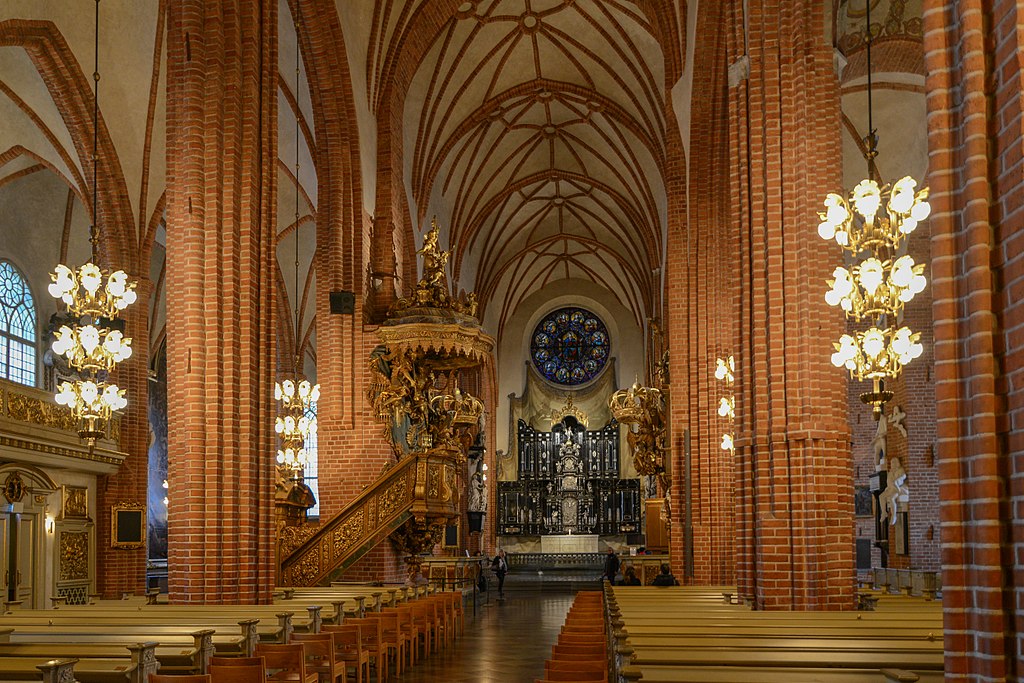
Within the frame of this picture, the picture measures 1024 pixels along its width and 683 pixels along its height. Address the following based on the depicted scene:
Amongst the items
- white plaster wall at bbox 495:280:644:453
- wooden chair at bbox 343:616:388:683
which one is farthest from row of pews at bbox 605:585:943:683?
white plaster wall at bbox 495:280:644:453

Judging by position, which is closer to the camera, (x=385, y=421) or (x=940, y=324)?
(x=940, y=324)

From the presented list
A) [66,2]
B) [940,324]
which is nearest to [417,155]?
[66,2]

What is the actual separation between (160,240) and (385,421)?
11.5m

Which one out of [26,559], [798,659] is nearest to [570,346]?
[26,559]

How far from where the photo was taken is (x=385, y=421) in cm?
1983

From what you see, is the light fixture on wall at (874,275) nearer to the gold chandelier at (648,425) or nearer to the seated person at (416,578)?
the seated person at (416,578)

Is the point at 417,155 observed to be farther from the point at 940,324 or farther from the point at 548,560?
the point at 940,324

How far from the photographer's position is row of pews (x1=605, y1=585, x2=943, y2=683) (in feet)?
18.7

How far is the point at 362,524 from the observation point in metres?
17.9

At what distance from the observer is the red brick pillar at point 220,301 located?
11945 millimetres

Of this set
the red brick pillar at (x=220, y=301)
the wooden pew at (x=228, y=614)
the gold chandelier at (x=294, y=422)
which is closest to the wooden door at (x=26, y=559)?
the gold chandelier at (x=294, y=422)

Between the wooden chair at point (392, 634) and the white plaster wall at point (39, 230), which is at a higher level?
the white plaster wall at point (39, 230)

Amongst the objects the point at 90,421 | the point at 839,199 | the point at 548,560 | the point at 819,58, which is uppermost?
the point at 819,58

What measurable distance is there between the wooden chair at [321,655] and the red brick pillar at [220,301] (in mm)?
2571
